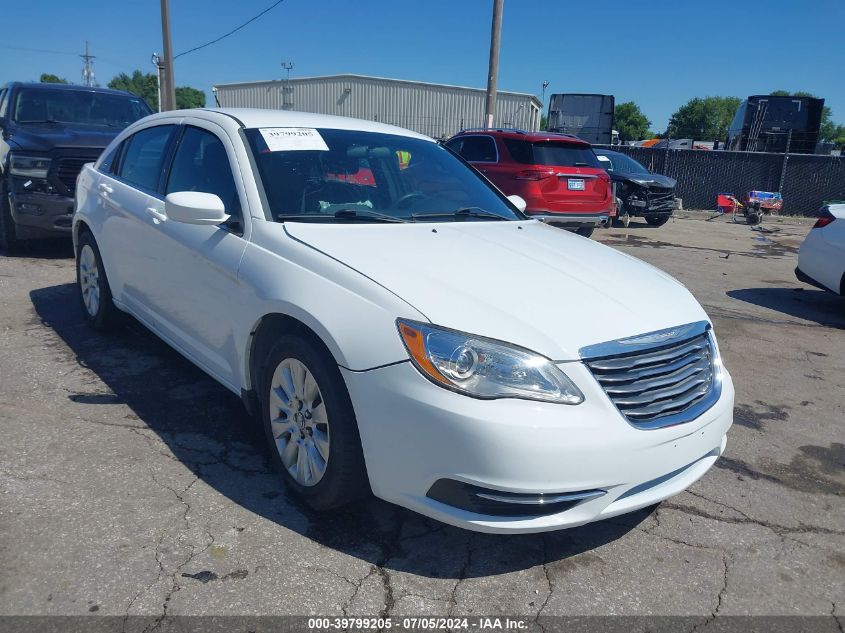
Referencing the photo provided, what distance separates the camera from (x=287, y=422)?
303 centimetres

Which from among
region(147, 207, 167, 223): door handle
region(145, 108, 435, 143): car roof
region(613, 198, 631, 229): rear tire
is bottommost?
region(613, 198, 631, 229): rear tire

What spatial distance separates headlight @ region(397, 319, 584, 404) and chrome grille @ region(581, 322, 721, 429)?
6.2 inches

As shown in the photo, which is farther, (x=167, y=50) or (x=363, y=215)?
(x=167, y=50)

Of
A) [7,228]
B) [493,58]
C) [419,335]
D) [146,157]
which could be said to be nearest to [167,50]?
[493,58]

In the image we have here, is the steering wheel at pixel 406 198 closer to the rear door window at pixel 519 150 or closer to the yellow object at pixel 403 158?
the yellow object at pixel 403 158

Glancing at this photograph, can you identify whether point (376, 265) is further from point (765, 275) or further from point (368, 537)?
point (765, 275)

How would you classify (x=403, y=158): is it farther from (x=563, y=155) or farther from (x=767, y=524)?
(x=563, y=155)

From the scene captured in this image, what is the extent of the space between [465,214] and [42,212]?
554 centimetres

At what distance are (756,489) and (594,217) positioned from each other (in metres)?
8.06

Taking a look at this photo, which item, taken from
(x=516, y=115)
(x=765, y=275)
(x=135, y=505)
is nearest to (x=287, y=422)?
(x=135, y=505)

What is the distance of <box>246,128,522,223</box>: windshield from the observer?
346cm

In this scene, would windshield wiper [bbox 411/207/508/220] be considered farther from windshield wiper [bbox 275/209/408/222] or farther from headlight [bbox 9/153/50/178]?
headlight [bbox 9/153/50/178]

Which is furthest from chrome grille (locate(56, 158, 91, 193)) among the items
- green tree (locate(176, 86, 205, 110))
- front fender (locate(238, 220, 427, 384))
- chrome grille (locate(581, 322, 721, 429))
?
green tree (locate(176, 86, 205, 110))

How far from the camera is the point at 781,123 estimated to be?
74.0 feet
